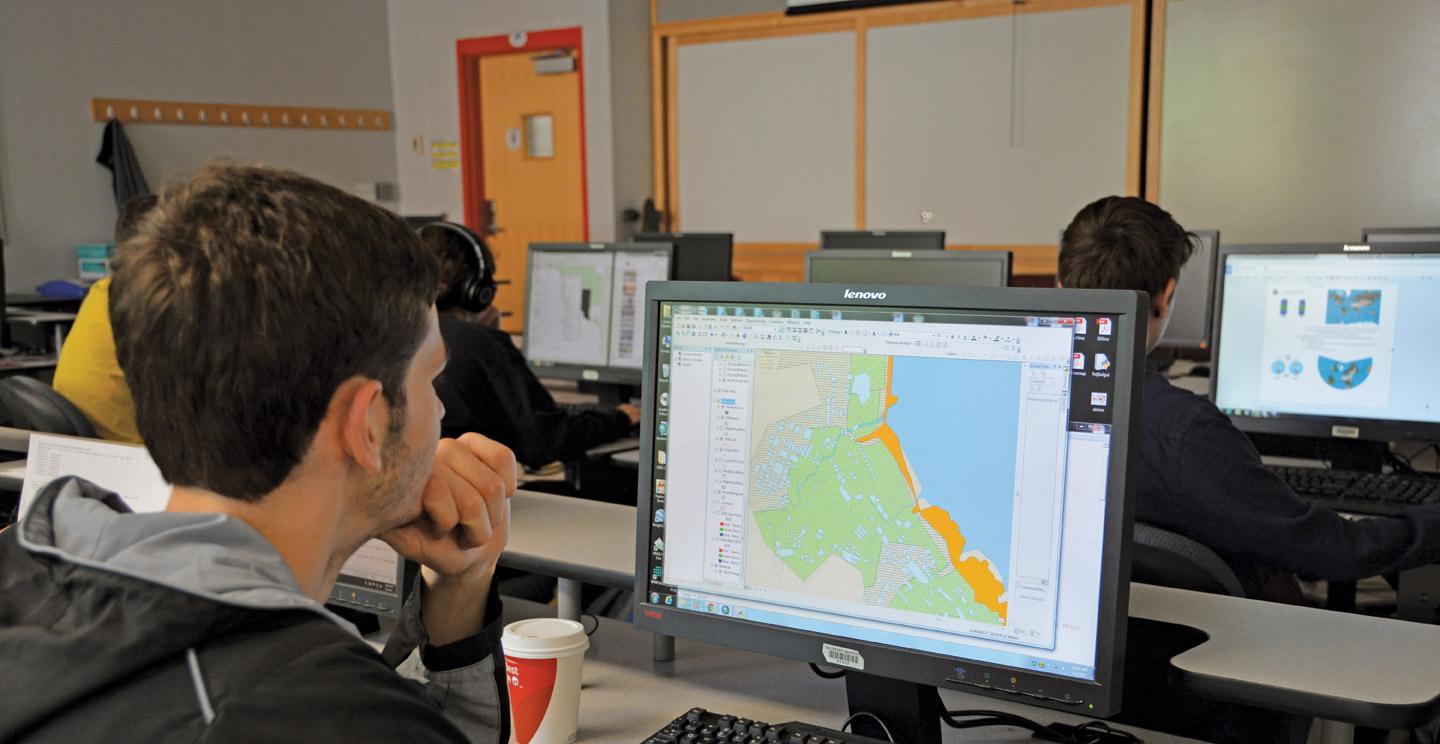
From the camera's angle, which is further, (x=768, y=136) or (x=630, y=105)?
(x=630, y=105)

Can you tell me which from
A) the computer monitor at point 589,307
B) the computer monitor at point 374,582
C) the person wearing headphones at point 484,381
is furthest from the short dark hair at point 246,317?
the computer monitor at point 589,307

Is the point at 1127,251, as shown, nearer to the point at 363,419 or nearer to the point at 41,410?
the point at 363,419

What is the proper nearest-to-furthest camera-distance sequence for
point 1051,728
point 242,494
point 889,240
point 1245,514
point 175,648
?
point 175,648 → point 242,494 → point 1051,728 → point 1245,514 → point 889,240

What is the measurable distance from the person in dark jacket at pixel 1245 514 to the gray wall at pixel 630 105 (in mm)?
5330

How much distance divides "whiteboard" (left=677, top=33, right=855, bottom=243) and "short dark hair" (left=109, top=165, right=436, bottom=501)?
580 cm

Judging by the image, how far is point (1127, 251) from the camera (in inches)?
79.7

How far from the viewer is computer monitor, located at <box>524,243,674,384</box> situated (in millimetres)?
3512

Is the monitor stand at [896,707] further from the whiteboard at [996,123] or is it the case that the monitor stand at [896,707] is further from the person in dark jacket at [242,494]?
the whiteboard at [996,123]

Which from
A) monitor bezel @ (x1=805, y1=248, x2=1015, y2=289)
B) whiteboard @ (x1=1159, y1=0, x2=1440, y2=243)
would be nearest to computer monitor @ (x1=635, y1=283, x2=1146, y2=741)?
monitor bezel @ (x1=805, y1=248, x2=1015, y2=289)

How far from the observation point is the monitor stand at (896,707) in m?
1.21

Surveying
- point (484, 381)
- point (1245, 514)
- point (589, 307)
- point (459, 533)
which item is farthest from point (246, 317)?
point (589, 307)

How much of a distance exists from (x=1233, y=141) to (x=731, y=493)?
5013 millimetres

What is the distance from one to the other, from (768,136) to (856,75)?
0.61 metres

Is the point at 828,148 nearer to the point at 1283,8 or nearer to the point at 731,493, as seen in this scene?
the point at 1283,8
